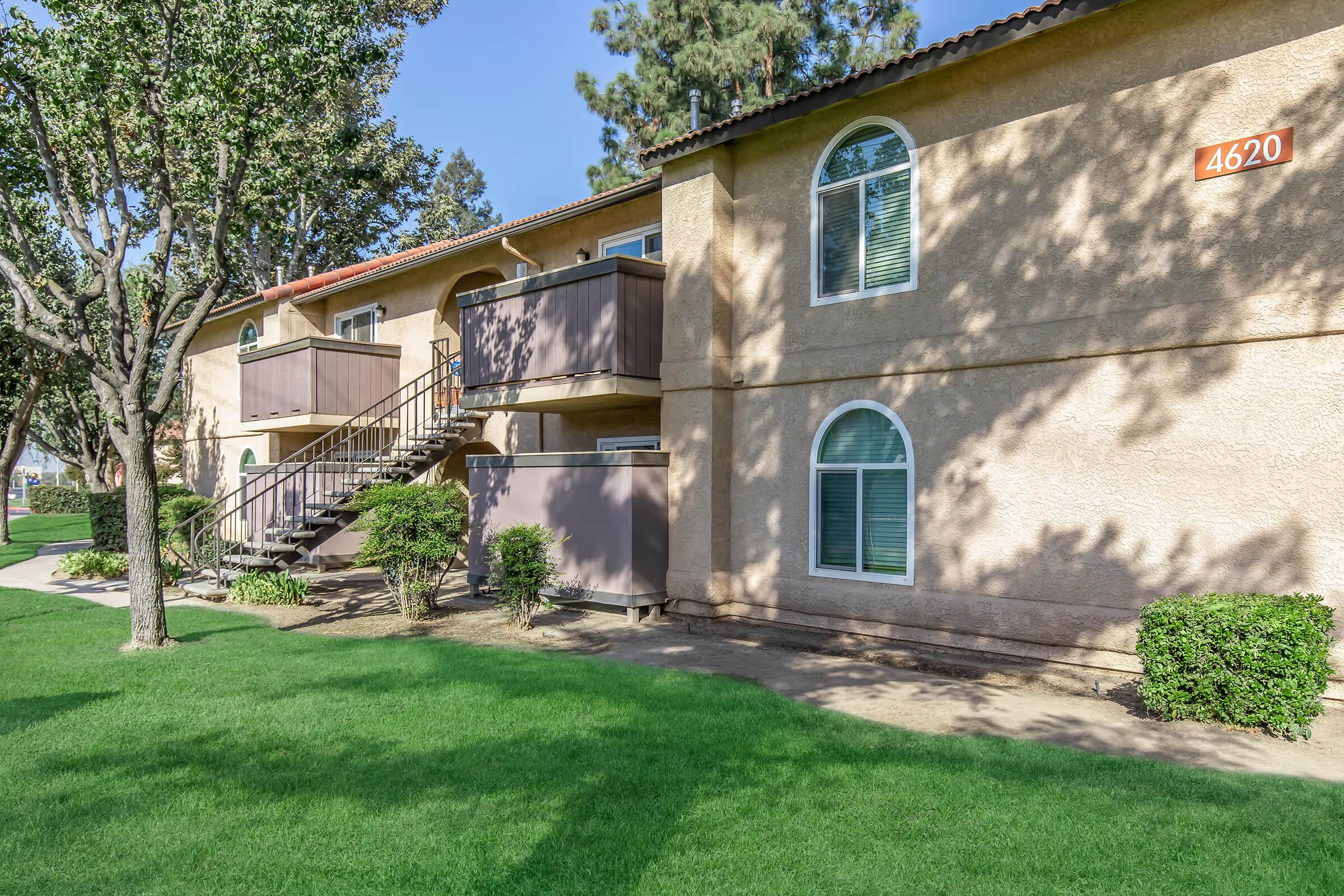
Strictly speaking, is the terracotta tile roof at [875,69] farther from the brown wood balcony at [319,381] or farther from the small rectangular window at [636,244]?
the brown wood balcony at [319,381]

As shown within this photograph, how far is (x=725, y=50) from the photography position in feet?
88.2

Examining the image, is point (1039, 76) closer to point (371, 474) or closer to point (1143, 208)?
point (1143, 208)

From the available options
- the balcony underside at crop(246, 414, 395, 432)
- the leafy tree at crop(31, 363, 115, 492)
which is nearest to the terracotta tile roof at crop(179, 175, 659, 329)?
the balcony underside at crop(246, 414, 395, 432)

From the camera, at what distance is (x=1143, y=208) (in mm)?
8375

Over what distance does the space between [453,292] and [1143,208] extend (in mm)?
13313

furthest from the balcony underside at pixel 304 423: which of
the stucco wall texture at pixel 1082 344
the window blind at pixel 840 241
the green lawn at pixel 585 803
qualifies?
the green lawn at pixel 585 803

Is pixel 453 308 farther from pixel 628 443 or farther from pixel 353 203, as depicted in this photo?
pixel 353 203

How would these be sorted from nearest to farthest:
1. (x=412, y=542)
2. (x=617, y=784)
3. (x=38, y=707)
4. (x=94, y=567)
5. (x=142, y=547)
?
(x=617, y=784) → (x=38, y=707) → (x=142, y=547) → (x=412, y=542) → (x=94, y=567)

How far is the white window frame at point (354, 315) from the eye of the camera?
63.6 feet

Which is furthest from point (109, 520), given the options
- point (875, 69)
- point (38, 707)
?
point (875, 69)

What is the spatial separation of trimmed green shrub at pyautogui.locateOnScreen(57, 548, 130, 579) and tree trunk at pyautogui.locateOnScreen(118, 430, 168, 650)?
824cm

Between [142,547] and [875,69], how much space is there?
9.37 meters

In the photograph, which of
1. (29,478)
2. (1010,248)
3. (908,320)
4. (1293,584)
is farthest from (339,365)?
(29,478)

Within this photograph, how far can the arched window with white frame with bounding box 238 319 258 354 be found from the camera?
23.9m
